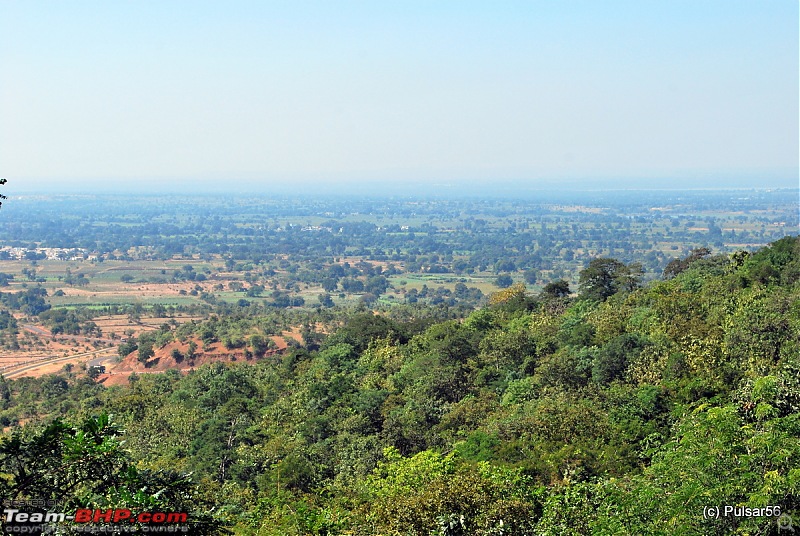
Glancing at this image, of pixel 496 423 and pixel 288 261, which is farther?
pixel 288 261

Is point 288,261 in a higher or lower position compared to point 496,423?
lower

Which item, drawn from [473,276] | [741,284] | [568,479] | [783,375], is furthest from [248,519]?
[473,276]

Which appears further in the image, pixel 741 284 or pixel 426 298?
pixel 426 298

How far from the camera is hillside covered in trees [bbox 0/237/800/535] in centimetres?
1007

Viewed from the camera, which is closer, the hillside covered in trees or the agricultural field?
the hillside covered in trees

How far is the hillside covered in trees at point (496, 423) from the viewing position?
10.1 m

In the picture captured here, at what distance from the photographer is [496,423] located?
65.4 feet

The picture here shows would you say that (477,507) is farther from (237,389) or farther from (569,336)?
(237,389)

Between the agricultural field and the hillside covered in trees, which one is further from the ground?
the hillside covered in trees

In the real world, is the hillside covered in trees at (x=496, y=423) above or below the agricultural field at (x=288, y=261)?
above

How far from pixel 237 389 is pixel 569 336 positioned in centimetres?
1280

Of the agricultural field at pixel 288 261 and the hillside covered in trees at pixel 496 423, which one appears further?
the agricultural field at pixel 288 261

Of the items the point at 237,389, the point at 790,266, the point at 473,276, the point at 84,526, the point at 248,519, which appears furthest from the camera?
the point at 473,276

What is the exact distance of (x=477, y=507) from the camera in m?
11.3
